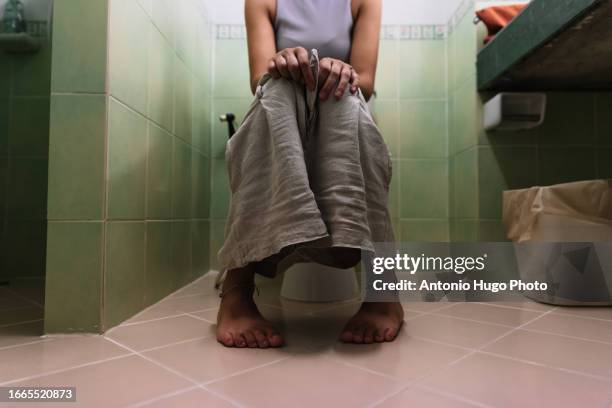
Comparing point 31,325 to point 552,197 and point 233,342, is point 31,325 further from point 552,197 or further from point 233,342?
point 552,197

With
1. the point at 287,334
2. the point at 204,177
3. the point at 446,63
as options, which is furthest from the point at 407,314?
the point at 446,63

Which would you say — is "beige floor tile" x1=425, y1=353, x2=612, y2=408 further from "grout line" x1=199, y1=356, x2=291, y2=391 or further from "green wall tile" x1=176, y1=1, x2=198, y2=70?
"green wall tile" x1=176, y1=1, x2=198, y2=70

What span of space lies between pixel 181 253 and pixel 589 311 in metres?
1.16

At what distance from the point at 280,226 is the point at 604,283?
36.5 inches

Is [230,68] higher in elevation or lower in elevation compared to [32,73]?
higher

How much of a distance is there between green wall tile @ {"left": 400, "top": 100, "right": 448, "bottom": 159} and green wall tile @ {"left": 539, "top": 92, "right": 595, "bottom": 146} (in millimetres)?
375

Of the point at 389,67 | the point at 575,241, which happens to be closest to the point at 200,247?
the point at 389,67

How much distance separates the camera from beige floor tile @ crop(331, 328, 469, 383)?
1.84 ft

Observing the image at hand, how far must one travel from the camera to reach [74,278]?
71 centimetres

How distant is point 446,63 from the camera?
1.59 meters

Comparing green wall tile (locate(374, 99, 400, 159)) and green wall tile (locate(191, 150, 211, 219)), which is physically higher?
green wall tile (locate(374, 99, 400, 159))

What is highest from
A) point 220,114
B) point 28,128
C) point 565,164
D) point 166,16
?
point 166,16

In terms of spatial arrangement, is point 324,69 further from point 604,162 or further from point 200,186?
point 604,162

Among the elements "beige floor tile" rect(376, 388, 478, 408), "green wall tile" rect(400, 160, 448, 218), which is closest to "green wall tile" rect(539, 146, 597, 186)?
"green wall tile" rect(400, 160, 448, 218)
